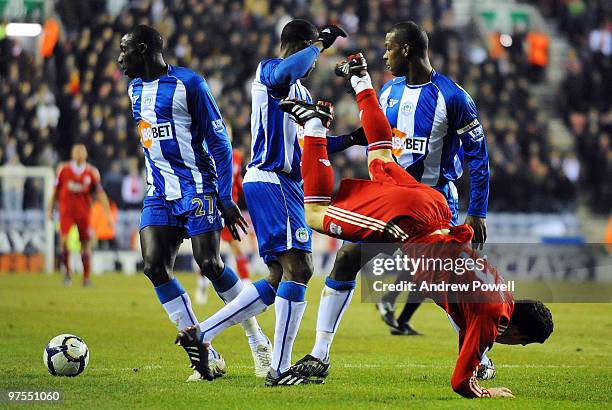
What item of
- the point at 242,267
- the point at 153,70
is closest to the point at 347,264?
the point at 153,70

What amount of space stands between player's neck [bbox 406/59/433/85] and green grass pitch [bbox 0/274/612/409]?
6.99 ft

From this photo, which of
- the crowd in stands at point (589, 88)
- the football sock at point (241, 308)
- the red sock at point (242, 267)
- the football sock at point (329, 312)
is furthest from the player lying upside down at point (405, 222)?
the crowd in stands at point (589, 88)

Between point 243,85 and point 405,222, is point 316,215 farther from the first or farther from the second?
point 243,85

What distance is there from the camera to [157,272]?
7258mm

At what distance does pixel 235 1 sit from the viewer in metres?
24.8

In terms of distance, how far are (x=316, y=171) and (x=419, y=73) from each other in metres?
1.60

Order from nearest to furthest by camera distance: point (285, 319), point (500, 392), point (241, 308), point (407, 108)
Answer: point (500, 392)
point (285, 319)
point (241, 308)
point (407, 108)

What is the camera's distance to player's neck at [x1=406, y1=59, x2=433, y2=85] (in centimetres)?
777

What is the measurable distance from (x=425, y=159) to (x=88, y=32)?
54.0 feet

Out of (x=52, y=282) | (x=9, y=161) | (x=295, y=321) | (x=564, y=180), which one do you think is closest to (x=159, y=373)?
(x=295, y=321)

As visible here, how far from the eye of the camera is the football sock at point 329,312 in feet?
23.5

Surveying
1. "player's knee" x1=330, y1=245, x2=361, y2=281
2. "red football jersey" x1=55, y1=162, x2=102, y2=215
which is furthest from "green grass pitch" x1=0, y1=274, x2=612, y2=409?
"red football jersey" x1=55, y1=162, x2=102, y2=215

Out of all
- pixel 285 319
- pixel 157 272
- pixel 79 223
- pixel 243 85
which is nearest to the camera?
pixel 285 319

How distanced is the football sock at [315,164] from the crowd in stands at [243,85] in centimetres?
1510
